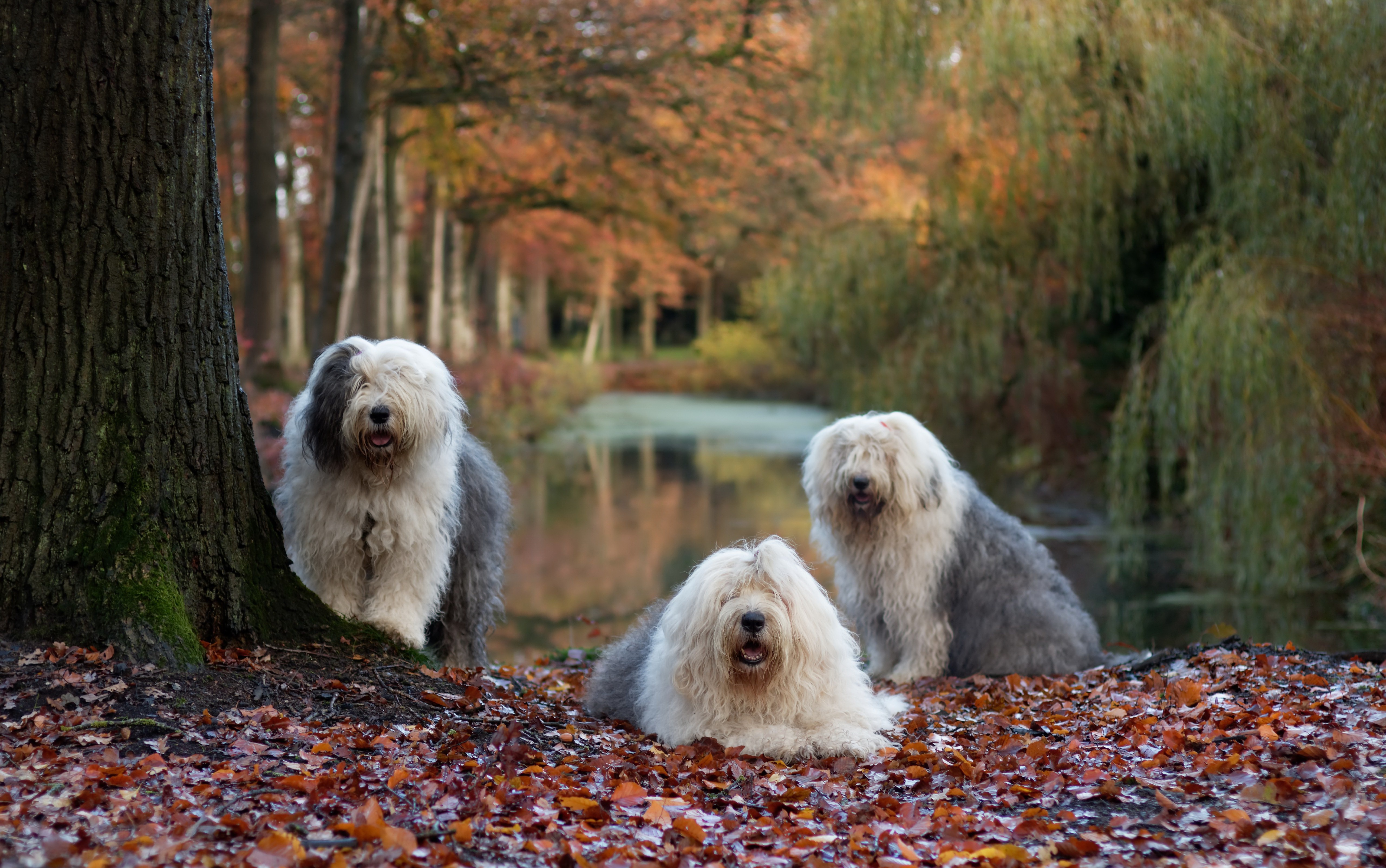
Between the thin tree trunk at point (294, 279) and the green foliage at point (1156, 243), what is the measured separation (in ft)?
49.0

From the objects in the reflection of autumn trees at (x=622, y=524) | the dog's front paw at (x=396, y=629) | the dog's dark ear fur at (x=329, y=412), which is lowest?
the reflection of autumn trees at (x=622, y=524)

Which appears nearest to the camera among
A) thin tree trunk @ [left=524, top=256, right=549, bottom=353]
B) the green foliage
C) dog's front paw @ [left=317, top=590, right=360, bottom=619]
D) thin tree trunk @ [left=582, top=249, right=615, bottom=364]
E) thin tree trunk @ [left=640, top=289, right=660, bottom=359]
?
dog's front paw @ [left=317, top=590, right=360, bottom=619]

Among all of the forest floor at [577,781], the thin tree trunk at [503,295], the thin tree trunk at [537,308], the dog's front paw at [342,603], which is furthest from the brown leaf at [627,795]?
the thin tree trunk at [537,308]

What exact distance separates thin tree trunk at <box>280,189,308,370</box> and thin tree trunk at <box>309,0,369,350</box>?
406 inches

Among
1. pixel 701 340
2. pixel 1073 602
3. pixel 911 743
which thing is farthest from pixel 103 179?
pixel 701 340

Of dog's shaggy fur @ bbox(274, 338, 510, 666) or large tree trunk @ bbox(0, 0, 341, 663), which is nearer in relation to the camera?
large tree trunk @ bbox(0, 0, 341, 663)

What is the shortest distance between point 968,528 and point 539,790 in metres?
3.65

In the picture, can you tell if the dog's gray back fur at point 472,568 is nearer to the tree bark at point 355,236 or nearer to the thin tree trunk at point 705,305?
the tree bark at point 355,236

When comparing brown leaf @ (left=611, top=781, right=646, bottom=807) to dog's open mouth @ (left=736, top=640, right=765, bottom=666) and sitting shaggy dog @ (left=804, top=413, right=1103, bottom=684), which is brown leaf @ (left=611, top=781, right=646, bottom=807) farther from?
sitting shaggy dog @ (left=804, top=413, right=1103, bottom=684)

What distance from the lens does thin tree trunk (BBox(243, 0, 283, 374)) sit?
1441 cm

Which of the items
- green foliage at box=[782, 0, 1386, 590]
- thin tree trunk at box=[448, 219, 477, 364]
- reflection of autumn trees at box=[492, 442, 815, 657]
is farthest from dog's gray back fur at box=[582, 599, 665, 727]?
thin tree trunk at box=[448, 219, 477, 364]

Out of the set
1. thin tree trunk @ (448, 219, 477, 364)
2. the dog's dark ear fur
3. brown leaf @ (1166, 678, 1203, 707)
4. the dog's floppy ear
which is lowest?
brown leaf @ (1166, 678, 1203, 707)

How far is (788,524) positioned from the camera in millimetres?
16297

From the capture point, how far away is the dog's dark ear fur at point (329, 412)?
526 cm
